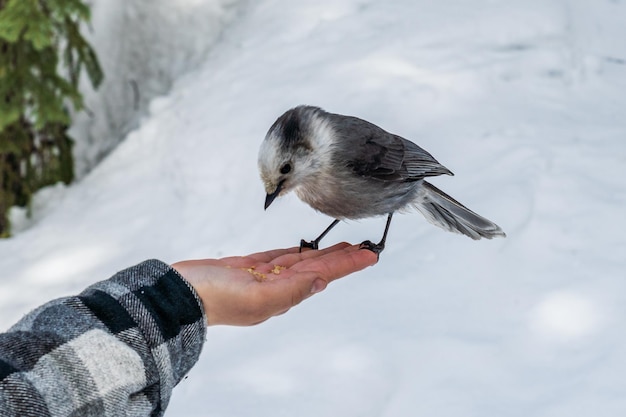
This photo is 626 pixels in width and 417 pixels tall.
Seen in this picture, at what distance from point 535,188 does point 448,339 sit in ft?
3.43

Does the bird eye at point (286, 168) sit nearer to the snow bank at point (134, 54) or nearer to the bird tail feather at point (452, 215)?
the bird tail feather at point (452, 215)

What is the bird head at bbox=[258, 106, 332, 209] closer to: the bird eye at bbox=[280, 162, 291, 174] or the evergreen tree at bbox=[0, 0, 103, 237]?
the bird eye at bbox=[280, 162, 291, 174]

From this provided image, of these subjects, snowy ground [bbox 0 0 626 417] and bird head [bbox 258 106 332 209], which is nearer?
bird head [bbox 258 106 332 209]

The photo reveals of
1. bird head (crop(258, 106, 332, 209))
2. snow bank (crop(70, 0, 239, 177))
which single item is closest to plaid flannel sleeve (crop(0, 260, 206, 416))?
bird head (crop(258, 106, 332, 209))

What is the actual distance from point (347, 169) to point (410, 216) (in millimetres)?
1463

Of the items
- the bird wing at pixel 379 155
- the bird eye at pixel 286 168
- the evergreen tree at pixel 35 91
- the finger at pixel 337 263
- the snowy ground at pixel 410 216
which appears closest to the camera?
the finger at pixel 337 263

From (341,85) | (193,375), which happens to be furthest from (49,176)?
(193,375)

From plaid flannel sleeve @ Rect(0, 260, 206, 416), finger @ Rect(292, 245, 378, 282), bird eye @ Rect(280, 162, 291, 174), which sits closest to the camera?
plaid flannel sleeve @ Rect(0, 260, 206, 416)

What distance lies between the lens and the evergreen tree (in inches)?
195

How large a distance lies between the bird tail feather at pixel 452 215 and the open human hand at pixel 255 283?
553mm

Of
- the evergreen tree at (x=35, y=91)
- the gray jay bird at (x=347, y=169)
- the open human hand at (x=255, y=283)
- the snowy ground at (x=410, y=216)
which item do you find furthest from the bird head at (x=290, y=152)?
the evergreen tree at (x=35, y=91)

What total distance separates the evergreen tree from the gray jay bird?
2.77 metres

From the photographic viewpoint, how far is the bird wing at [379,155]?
2818 millimetres

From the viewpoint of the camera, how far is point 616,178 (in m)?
3.97
